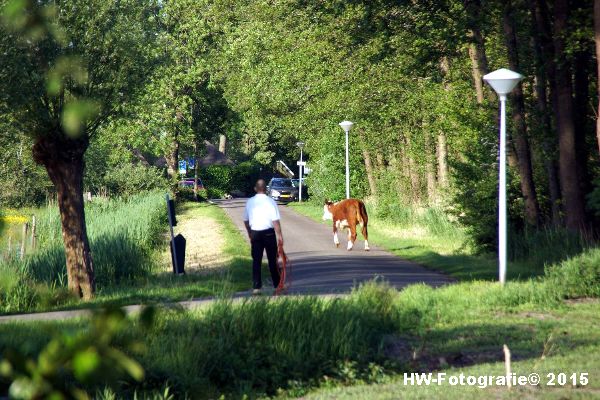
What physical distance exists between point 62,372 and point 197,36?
60485mm

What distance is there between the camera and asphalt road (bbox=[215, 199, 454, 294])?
61.0ft

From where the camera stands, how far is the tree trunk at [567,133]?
70.4 feet

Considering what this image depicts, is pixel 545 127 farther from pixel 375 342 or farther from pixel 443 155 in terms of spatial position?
pixel 443 155

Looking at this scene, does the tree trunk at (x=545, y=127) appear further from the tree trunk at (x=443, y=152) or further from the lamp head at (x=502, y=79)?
the tree trunk at (x=443, y=152)

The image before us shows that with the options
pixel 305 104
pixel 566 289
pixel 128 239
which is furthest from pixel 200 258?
pixel 305 104

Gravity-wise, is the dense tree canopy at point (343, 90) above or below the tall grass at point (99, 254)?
above

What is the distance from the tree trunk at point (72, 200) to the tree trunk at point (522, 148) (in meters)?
10.6

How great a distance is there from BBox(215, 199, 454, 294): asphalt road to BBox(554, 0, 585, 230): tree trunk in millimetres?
3169

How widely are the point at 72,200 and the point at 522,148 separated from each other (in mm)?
10999

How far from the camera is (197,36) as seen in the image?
6112 cm

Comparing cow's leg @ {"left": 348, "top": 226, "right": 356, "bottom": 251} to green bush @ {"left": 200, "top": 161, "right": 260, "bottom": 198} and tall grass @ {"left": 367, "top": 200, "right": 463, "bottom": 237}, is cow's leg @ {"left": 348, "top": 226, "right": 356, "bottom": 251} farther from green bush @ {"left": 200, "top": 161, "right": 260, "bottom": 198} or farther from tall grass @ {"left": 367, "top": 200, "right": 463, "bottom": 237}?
green bush @ {"left": 200, "top": 161, "right": 260, "bottom": 198}

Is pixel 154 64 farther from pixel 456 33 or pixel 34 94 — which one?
pixel 456 33

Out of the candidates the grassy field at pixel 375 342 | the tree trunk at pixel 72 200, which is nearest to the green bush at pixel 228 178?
the tree trunk at pixel 72 200

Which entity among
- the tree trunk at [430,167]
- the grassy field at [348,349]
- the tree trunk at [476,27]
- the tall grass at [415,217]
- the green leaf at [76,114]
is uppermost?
the tree trunk at [476,27]
